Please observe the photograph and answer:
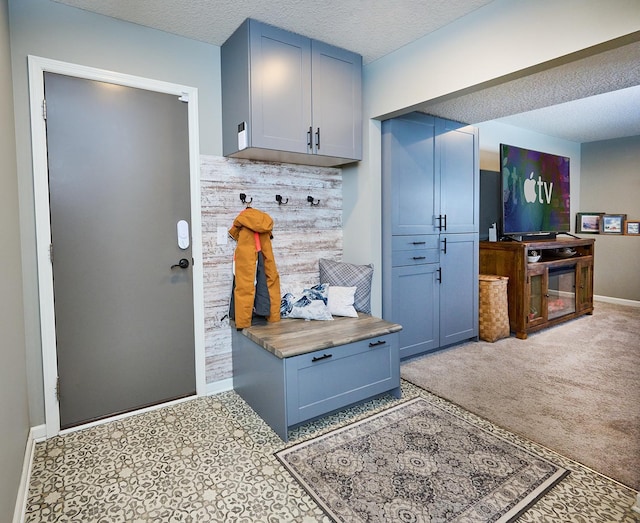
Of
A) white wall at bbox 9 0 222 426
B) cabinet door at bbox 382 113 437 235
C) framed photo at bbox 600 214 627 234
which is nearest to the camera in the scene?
white wall at bbox 9 0 222 426

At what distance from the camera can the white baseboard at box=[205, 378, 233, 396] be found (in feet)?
9.32

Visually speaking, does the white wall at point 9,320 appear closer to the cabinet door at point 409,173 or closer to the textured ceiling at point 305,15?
the textured ceiling at point 305,15

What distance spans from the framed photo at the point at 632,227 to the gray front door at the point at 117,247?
6.31 m

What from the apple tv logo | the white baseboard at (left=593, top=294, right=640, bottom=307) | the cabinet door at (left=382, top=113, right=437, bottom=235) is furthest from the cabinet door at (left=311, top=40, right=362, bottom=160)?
the white baseboard at (left=593, top=294, right=640, bottom=307)

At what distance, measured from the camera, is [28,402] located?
2209 mm

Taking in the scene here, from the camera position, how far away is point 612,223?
5816 mm

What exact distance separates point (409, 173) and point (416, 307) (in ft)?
3.92

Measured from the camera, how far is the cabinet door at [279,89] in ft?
8.08

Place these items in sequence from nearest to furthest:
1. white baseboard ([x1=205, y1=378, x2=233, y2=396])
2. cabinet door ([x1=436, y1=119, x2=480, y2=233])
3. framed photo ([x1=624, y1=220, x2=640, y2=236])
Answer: white baseboard ([x1=205, y1=378, x2=233, y2=396]), cabinet door ([x1=436, y1=119, x2=480, y2=233]), framed photo ([x1=624, y1=220, x2=640, y2=236])

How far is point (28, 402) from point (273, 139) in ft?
7.20

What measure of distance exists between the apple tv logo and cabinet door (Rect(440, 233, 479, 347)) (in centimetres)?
121

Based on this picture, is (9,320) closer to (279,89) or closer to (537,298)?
(279,89)

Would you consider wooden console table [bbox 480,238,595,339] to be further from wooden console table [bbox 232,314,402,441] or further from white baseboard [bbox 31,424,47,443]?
white baseboard [bbox 31,424,47,443]

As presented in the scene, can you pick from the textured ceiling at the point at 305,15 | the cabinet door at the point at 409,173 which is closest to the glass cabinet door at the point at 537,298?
the cabinet door at the point at 409,173
